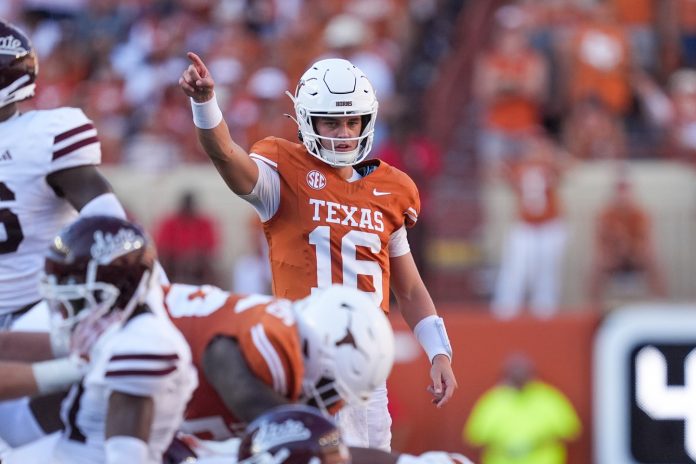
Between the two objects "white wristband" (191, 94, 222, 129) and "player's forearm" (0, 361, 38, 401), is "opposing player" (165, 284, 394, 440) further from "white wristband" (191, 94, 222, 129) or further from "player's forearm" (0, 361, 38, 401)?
"white wristband" (191, 94, 222, 129)

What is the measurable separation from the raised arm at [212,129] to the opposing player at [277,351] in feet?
2.82

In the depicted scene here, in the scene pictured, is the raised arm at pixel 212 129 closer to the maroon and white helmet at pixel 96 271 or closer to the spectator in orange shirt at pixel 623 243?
the maroon and white helmet at pixel 96 271

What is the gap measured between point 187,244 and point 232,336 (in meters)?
7.41

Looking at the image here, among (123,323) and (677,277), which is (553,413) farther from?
(123,323)

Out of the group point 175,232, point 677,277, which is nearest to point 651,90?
point 677,277

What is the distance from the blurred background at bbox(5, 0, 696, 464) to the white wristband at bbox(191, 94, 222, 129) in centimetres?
520

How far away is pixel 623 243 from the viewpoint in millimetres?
11094

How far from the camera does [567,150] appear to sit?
11.8m

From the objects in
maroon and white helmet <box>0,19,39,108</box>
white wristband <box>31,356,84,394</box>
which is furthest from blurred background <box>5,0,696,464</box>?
white wristband <box>31,356,84,394</box>

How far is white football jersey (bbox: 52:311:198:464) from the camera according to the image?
3.65 metres

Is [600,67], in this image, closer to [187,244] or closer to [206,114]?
[187,244]

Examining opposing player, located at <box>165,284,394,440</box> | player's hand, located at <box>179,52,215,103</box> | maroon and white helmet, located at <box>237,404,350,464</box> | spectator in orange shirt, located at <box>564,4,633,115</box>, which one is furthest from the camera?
spectator in orange shirt, located at <box>564,4,633,115</box>

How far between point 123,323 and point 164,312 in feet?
0.61

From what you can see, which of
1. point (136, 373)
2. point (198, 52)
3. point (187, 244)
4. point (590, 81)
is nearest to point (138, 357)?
point (136, 373)
